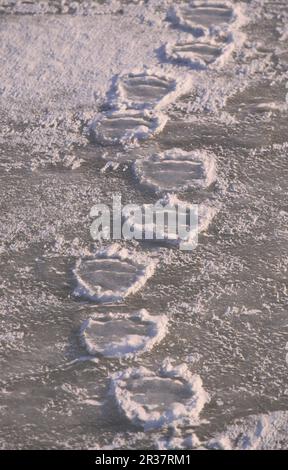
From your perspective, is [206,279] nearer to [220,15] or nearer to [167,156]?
[167,156]

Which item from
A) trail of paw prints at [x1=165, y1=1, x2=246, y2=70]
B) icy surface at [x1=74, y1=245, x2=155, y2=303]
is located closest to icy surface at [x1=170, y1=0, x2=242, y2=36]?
trail of paw prints at [x1=165, y1=1, x2=246, y2=70]

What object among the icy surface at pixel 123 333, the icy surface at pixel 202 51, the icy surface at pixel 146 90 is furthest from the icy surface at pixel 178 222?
the icy surface at pixel 202 51

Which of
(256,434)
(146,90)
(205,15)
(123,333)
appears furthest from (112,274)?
(205,15)

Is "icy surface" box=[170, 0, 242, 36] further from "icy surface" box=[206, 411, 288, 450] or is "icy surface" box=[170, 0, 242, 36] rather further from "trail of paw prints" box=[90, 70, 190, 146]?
"icy surface" box=[206, 411, 288, 450]

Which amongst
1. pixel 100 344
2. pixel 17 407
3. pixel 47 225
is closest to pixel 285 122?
pixel 47 225

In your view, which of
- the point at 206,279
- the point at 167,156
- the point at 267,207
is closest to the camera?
the point at 206,279

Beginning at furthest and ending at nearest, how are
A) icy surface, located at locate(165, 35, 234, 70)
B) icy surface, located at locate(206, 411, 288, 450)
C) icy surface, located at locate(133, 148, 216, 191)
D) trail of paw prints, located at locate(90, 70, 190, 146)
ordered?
icy surface, located at locate(165, 35, 234, 70) < trail of paw prints, located at locate(90, 70, 190, 146) < icy surface, located at locate(133, 148, 216, 191) < icy surface, located at locate(206, 411, 288, 450)

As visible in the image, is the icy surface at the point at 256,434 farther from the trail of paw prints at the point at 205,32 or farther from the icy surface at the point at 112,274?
the trail of paw prints at the point at 205,32
